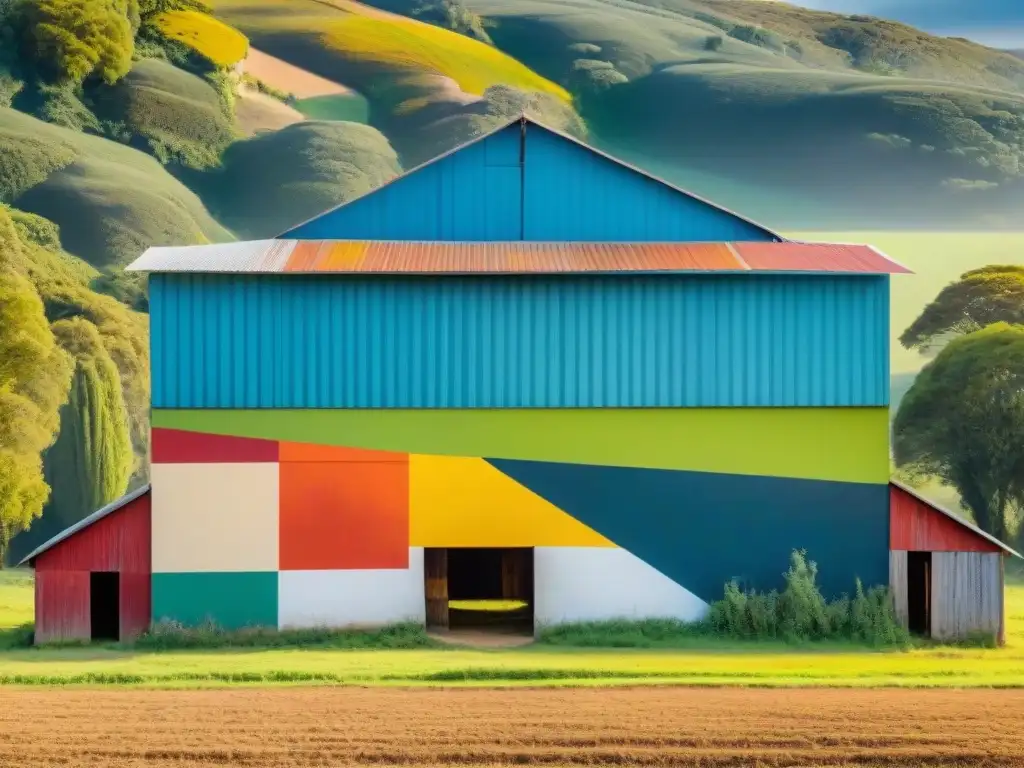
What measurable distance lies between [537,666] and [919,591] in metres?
10.3

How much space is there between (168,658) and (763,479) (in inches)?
433

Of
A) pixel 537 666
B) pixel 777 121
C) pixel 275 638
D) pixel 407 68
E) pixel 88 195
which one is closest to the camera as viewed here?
pixel 537 666

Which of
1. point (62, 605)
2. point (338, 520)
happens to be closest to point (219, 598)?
point (338, 520)

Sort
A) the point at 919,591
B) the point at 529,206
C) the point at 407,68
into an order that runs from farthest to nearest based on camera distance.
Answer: the point at 407,68 < the point at 919,591 < the point at 529,206

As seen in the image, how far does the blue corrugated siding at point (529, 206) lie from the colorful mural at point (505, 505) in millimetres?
3876

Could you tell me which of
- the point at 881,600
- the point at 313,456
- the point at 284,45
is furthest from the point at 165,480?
the point at 284,45

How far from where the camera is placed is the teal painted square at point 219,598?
28391mm

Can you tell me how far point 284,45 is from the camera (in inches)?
5325

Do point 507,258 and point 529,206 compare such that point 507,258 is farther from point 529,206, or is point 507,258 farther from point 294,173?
point 294,173

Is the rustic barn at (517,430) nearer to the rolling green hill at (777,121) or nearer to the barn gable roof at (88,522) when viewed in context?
the barn gable roof at (88,522)

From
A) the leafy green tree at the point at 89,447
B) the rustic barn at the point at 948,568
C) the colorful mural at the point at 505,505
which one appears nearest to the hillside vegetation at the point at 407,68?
the leafy green tree at the point at 89,447

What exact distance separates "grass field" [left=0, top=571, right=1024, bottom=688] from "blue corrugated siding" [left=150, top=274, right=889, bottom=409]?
14.9 feet

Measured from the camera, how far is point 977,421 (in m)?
52.6

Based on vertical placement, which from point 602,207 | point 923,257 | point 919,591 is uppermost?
point 923,257
